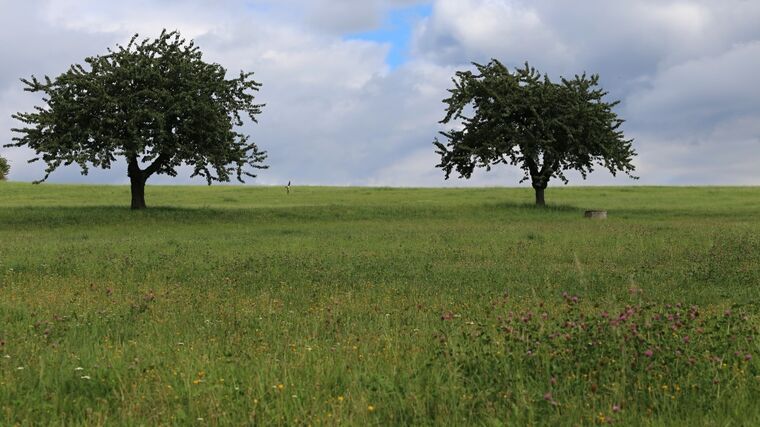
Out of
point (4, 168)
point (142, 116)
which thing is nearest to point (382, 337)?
point (142, 116)

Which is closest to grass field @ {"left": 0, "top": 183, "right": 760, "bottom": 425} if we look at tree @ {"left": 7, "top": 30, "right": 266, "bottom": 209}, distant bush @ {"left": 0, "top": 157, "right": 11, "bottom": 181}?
tree @ {"left": 7, "top": 30, "right": 266, "bottom": 209}

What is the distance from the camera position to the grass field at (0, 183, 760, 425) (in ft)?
19.6

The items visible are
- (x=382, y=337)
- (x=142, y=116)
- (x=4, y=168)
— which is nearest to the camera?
(x=382, y=337)

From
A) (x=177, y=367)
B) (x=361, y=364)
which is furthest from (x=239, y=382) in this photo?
A: (x=361, y=364)

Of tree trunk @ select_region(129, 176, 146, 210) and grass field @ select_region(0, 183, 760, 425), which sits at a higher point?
tree trunk @ select_region(129, 176, 146, 210)

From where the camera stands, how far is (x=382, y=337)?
8.29 m

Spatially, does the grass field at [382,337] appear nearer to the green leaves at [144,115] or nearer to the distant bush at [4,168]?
the green leaves at [144,115]

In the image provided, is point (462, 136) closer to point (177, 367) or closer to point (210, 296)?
point (210, 296)

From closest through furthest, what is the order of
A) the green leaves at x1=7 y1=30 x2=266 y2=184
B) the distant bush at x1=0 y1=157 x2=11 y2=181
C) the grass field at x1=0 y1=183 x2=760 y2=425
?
the grass field at x1=0 y1=183 x2=760 y2=425 → the green leaves at x1=7 y1=30 x2=266 y2=184 → the distant bush at x1=0 y1=157 x2=11 y2=181

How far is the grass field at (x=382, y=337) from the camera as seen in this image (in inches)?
236

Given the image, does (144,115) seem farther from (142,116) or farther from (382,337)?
(382,337)

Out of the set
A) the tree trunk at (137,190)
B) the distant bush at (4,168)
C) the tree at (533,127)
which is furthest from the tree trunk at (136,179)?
the distant bush at (4,168)

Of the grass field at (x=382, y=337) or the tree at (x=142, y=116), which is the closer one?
the grass field at (x=382, y=337)

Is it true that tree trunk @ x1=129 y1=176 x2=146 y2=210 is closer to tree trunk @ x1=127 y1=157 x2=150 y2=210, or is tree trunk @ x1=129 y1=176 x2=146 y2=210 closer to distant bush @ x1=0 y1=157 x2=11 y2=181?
tree trunk @ x1=127 y1=157 x2=150 y2=210
